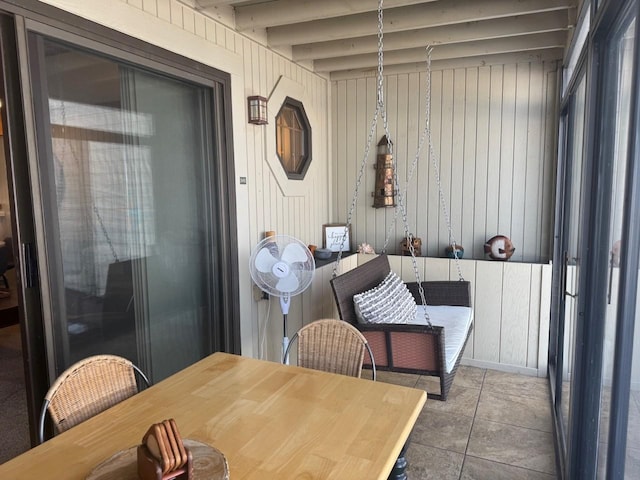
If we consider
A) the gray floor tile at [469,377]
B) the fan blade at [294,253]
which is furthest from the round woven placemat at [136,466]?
the gray floor tile at [469,377]

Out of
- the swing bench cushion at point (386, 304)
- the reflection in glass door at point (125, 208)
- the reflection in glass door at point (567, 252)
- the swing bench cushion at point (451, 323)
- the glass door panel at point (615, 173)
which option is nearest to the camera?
the glass door panel at point (615, 173)

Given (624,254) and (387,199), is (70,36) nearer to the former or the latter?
(624,254)

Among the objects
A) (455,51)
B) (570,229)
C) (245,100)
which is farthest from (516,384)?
(245,100)

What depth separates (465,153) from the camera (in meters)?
4.14

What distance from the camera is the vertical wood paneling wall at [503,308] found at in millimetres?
3678

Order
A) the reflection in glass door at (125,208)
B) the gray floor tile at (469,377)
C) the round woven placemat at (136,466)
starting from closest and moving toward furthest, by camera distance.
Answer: the round woven placemat at (136,466) < the reflection in glass door at (125,208) < the gray floor tile at (469,377)

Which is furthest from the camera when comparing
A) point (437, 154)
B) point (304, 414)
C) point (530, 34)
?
point (437, 154)

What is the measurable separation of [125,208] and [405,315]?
205 cm

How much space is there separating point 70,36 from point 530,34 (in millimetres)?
3054

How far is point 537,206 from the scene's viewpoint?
393cm

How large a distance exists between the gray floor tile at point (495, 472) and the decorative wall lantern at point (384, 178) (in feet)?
8.15

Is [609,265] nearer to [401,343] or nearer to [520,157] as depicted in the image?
[401,343]

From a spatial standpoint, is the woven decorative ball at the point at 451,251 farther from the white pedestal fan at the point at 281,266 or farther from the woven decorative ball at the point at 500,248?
the white pedestal fan at the point at 281,266

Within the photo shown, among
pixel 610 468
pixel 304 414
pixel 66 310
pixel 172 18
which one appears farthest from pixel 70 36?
pixel 610 468
